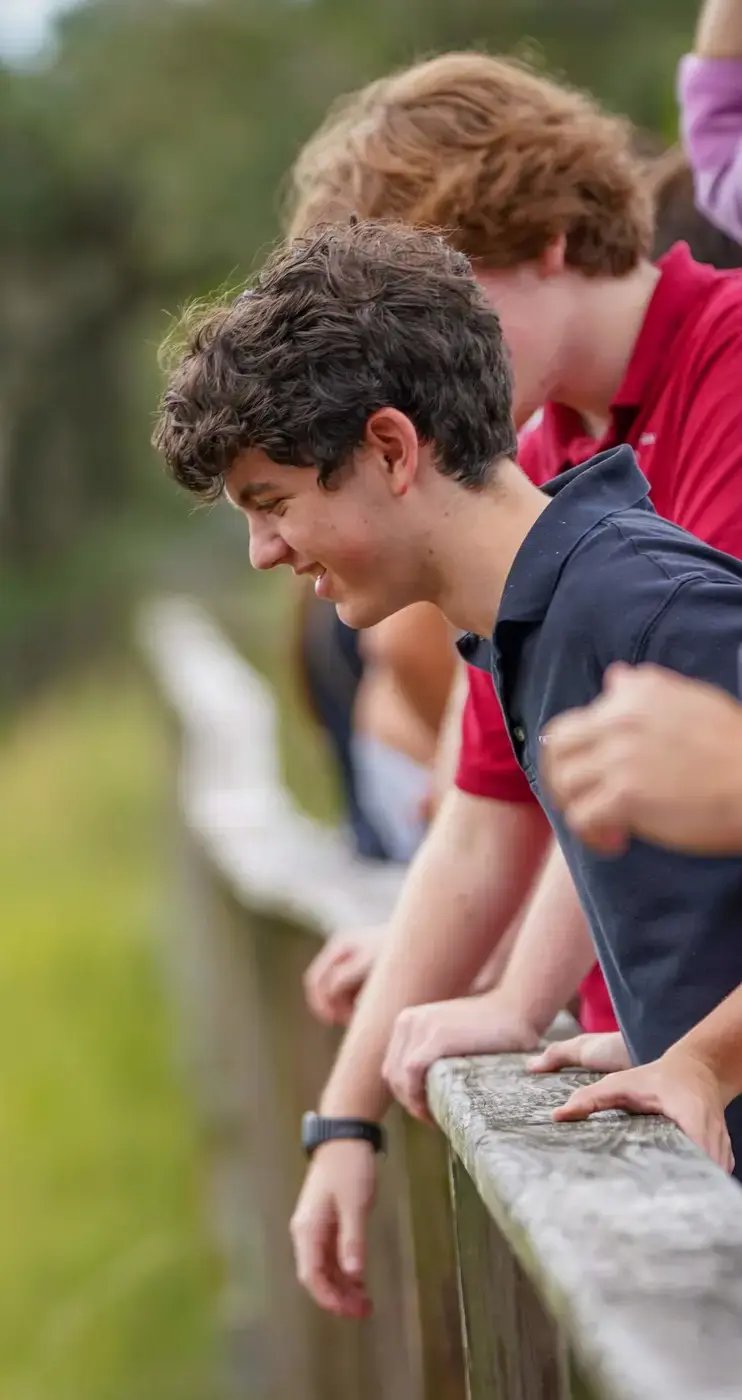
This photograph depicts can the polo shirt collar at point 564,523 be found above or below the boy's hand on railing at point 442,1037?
above

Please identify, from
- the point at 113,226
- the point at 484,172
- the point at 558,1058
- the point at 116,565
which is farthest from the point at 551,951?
the point at 113,226

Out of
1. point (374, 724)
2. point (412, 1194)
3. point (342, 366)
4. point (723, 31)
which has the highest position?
point (723, 31)

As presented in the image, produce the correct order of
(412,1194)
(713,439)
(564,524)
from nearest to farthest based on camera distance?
(564,524), (713,439), (412,1194)

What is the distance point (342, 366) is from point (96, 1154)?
565 centimetres

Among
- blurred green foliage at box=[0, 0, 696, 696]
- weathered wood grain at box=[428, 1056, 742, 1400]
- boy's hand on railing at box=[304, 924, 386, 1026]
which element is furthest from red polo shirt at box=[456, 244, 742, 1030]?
blurred green foliage at box=[0, 0, 696, 696]

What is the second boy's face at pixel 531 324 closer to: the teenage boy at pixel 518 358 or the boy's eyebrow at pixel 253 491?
the teenage boy at pixel 518 358

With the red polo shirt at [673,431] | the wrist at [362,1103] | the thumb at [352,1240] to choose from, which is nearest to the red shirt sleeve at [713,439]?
the red polo shirt at [673,431]

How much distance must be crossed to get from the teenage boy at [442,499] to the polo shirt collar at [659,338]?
0.29 meters

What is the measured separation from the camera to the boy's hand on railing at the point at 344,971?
2547 millimetres

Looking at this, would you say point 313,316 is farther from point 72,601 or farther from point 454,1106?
point 72,601

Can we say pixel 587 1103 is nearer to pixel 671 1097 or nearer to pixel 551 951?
pixel 671 1097

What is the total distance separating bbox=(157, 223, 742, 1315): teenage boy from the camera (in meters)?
1.63

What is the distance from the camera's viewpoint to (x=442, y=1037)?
1971 mm

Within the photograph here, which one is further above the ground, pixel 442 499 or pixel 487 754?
pixel 442 499
